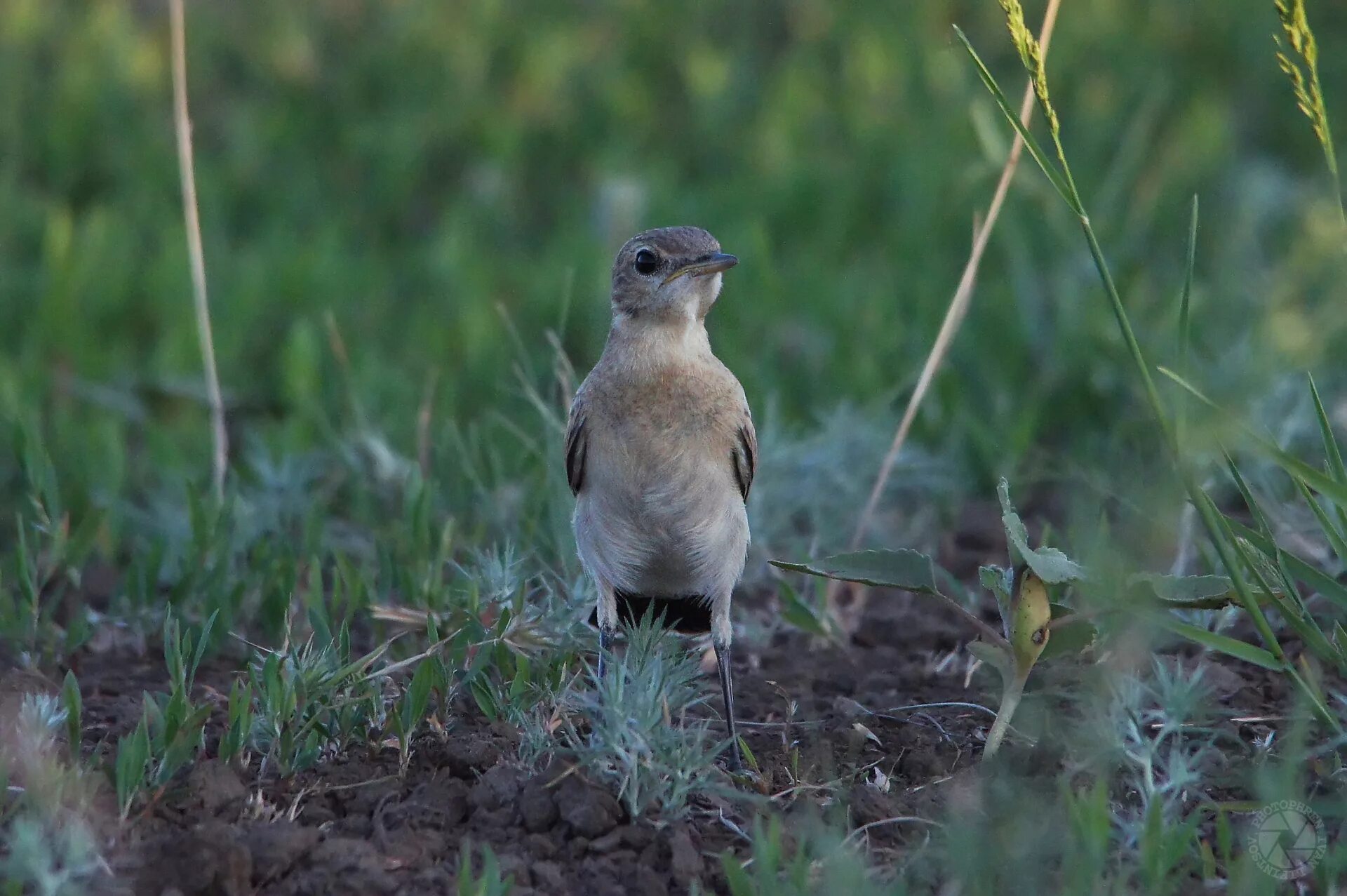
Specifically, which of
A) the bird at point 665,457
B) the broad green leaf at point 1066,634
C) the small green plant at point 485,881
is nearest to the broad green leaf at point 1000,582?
the broad green leaf at point 1066,634

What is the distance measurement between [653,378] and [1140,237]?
433cm

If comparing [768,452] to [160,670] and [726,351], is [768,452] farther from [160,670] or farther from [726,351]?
[160,670]

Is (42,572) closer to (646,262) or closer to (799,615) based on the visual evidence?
(646,262)

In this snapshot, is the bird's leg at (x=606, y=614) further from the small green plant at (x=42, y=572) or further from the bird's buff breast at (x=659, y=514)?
the small green plant at (x=42, y=572)

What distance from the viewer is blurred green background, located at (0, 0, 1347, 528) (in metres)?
6.50

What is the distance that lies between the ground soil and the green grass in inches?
3.1

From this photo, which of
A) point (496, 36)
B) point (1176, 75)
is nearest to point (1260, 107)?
point (1176, 75)

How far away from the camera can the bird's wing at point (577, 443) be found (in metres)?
4.50

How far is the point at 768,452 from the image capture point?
5500 mm

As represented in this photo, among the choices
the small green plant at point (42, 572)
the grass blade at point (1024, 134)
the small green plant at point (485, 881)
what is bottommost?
the small green plant at point (42, 572)

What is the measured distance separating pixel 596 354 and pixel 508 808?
363cm

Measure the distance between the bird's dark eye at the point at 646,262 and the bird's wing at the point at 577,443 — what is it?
41 centimetres

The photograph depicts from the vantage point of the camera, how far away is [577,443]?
4523 mm

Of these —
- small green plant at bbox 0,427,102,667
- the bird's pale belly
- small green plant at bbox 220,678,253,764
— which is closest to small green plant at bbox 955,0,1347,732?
the bird's pale belly
